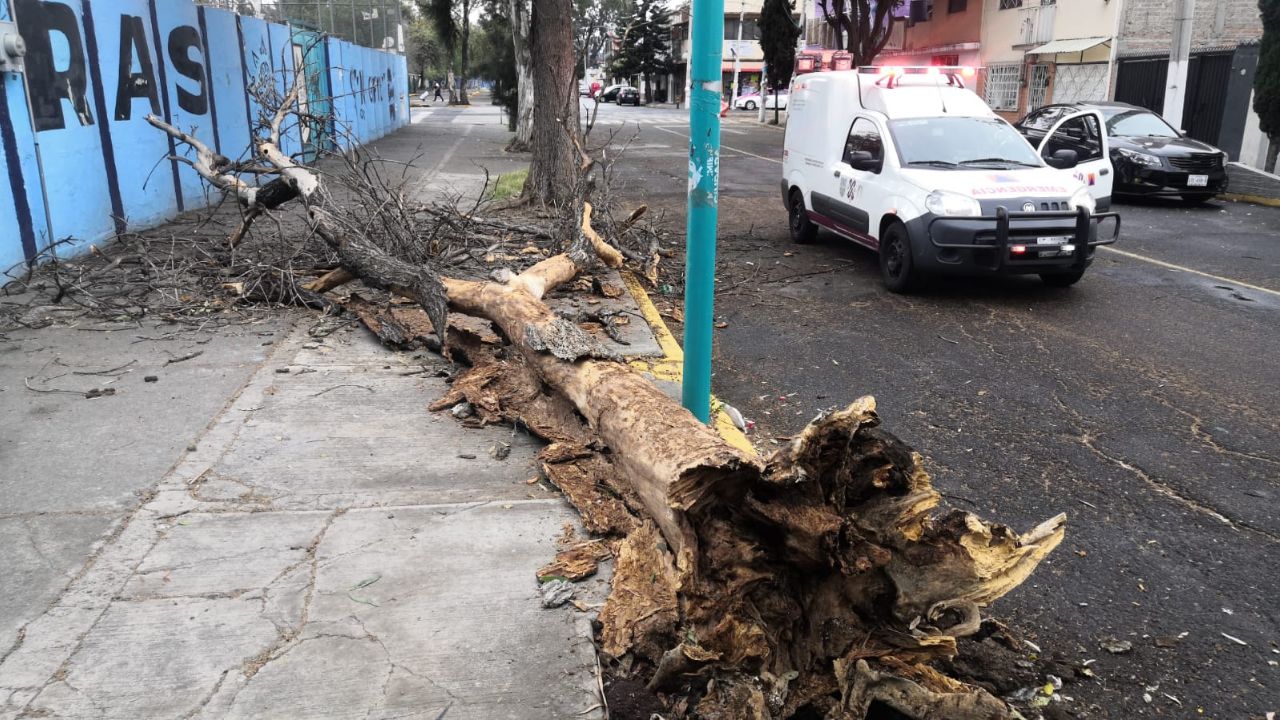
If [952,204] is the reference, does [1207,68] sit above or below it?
above

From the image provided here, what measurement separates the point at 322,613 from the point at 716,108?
3014 mm

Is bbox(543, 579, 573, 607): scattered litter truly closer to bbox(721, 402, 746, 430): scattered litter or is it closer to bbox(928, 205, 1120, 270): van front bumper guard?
bbox(721, 402, 746, 430): scattered litter

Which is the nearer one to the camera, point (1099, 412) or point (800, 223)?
point (1099, 412)

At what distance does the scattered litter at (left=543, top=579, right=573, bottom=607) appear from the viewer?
3.52m

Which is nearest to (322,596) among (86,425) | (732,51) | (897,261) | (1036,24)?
(86,425)

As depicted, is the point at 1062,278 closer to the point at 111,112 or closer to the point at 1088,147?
the point at 1088,147

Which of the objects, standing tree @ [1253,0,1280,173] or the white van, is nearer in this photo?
the white van

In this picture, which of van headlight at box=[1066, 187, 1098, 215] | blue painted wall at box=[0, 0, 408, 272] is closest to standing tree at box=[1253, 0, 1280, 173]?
van headlight at box=[1066, 187, 1098, 215]

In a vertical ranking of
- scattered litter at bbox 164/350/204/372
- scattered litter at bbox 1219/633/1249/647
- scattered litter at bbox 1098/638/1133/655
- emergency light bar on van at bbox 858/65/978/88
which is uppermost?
emergency light bar on van at bbox 858/65/978/88

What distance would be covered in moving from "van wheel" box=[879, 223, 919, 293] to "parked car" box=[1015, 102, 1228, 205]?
811 cm

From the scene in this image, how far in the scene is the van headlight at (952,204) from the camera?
27.5ft

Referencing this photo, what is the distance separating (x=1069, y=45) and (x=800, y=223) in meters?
20.3

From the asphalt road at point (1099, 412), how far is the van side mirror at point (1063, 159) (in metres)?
1.28

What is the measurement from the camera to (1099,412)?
19.0 feet
